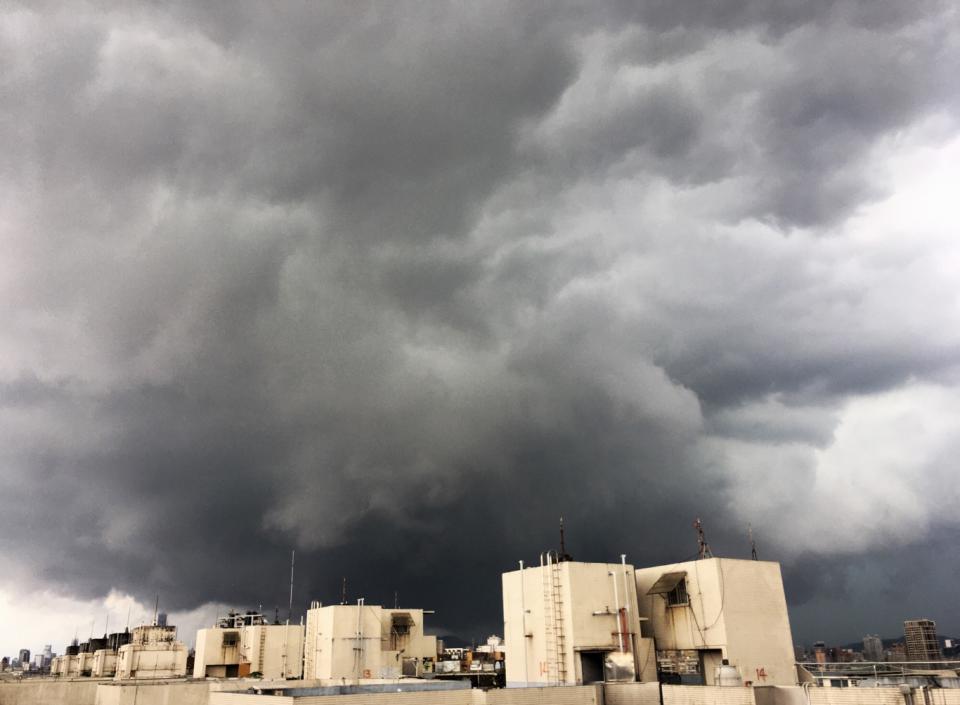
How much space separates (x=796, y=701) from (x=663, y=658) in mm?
14207

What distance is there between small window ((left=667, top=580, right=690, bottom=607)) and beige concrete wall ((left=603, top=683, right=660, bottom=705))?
9.33 m

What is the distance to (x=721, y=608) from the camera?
184 ft

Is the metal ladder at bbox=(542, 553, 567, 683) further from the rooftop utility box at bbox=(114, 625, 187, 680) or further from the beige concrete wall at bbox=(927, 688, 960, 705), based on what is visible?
the rooftop utility box at bbox=(114, 625, 187, 680)

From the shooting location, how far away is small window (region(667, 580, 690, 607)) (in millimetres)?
59250

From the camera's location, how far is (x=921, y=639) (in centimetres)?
8588

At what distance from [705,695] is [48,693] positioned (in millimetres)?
95530

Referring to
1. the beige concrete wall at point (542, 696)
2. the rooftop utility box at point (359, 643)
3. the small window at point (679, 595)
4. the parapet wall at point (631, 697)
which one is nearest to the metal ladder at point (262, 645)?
the rooftop utility box at point (359, 643)

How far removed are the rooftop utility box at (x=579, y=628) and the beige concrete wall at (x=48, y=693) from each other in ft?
245

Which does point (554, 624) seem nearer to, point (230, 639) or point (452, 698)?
point (452, 698)

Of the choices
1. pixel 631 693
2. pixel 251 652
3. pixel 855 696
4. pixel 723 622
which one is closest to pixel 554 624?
pixel 631 693

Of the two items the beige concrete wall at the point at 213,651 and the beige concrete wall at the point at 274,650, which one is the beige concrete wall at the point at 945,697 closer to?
the beige concrete wall at the point at 274,650

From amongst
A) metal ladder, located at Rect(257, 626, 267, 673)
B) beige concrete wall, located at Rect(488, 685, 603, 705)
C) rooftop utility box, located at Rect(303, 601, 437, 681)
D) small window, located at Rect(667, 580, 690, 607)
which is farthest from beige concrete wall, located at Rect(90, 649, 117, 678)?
beige concrete wall, located at Rect(488, 685, 603, 705)

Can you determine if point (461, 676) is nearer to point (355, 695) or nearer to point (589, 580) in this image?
point (589, 580)

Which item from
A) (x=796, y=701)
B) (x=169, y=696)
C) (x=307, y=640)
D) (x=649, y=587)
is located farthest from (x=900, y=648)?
(x=169, y=696)
